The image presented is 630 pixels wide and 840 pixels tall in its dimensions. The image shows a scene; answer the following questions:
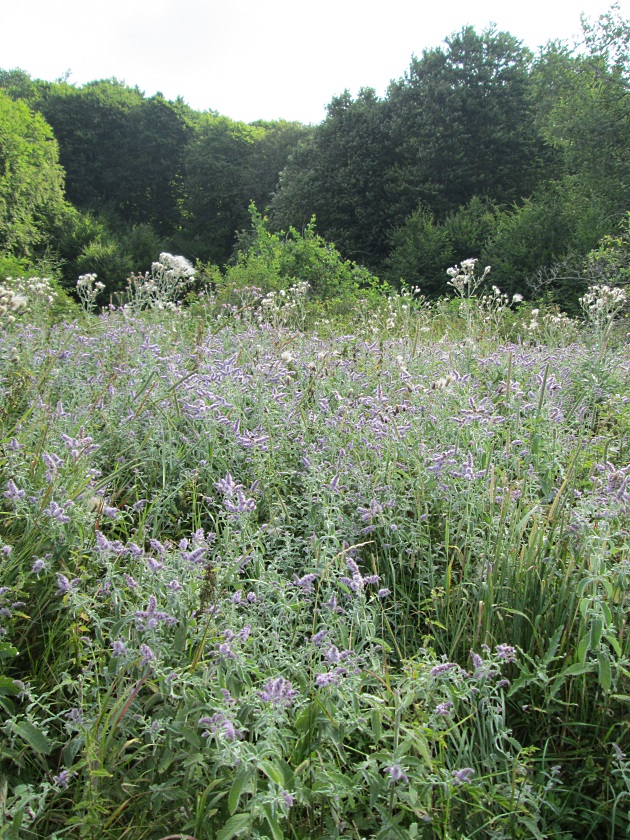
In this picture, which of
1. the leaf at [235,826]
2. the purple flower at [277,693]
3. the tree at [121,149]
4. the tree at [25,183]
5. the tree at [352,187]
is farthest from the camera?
the tree at [121,149]

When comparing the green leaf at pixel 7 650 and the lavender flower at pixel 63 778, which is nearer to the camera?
the lavender flower at pixel 63 778

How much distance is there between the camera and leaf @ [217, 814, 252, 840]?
1.16 metres

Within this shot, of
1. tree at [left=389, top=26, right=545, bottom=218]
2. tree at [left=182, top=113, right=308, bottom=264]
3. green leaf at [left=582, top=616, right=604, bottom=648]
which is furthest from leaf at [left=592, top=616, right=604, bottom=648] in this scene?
tree at [left=182, top=113, right=308, bottom=264]

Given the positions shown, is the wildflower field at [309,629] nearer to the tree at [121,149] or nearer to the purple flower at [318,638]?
the purple flower at [318,638]

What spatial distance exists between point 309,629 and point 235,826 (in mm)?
613

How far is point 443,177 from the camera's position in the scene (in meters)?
22.6

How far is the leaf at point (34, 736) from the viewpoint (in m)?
1.43

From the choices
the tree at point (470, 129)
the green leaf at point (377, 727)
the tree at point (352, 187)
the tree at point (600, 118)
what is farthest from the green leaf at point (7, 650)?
the tree at point (470, 129)

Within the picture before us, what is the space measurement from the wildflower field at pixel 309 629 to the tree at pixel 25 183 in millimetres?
19407

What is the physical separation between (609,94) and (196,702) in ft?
67.9

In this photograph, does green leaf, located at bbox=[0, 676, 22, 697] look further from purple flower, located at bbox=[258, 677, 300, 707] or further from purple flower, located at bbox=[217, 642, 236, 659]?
purple flower, located at bbox=[258, 677, 300, 707]

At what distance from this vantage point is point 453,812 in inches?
59.1

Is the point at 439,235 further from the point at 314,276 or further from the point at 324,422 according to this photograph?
the point at 324,422

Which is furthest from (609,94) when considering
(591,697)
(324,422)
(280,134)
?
(280,134)
